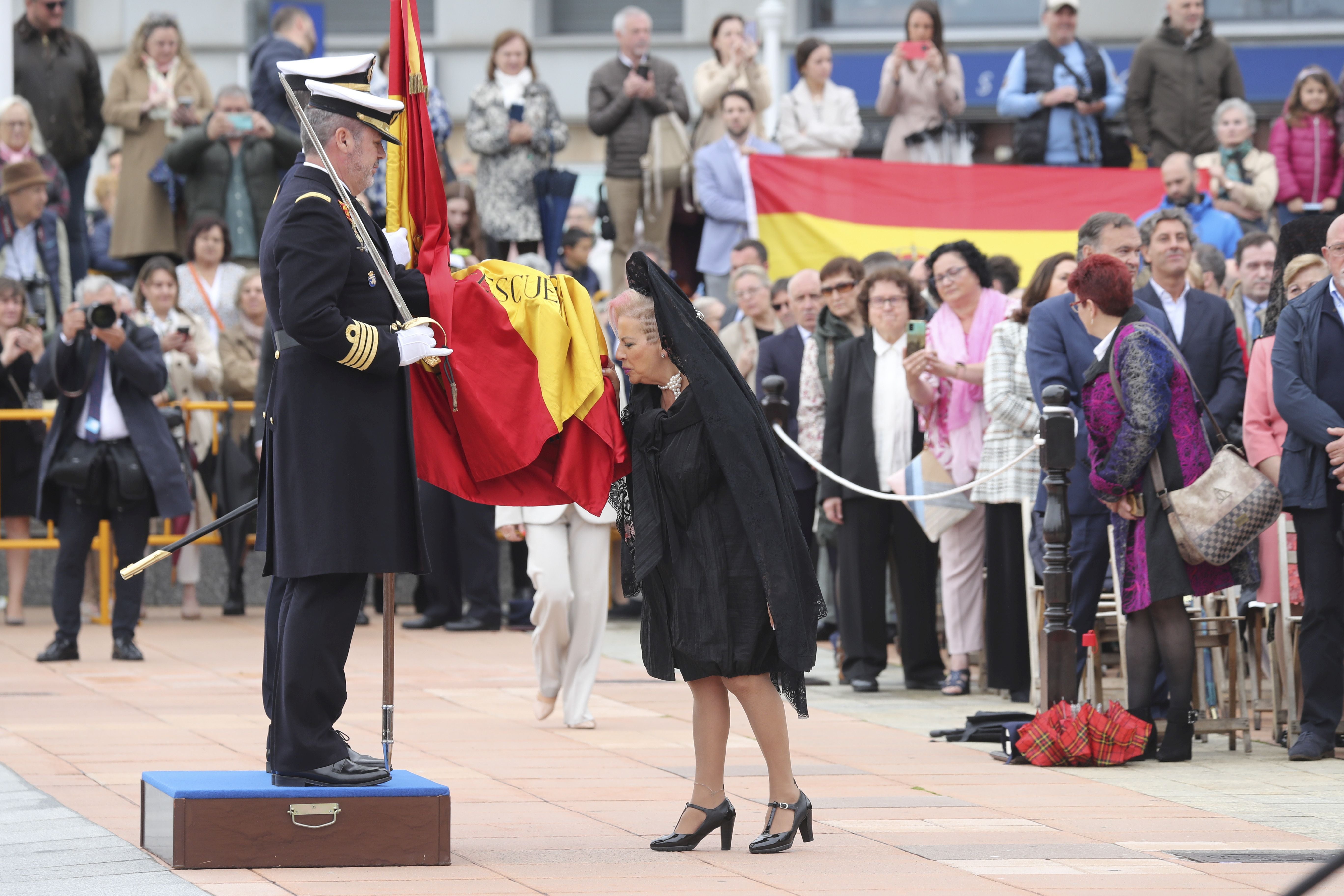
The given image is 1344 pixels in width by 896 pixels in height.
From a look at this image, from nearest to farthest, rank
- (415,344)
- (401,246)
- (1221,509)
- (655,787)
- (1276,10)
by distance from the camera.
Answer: (415,344)
(401,246)
(655,787)
(1221,509)
(1276,10)

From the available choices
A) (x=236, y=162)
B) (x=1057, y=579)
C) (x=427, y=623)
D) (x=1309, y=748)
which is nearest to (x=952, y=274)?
(x=1057, y=579)

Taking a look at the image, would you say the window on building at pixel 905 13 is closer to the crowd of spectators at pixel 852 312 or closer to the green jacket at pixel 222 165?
the crowd of spectators at pixel 852 312

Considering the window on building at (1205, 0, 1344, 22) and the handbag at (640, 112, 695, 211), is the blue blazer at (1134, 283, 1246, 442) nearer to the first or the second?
the handbag at (640, 112, 695, 211)

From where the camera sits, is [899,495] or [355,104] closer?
[355,104]

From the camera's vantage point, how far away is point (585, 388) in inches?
253

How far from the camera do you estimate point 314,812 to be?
5867 mm

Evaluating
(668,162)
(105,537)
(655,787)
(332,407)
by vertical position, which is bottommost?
(655,787)

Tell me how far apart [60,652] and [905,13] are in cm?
1745

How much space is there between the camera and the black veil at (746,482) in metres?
6.16

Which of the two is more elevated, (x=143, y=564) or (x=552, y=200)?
(x=552, y=200)

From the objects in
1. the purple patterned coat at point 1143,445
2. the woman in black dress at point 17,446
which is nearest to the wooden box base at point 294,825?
the purple patterned coat at point 1143,445

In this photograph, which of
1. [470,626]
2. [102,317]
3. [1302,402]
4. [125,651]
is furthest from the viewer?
[470,626]

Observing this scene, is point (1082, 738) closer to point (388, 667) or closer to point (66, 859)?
point (388, 667)

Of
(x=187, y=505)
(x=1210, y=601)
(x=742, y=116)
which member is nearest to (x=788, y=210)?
(x=742, y=116)
